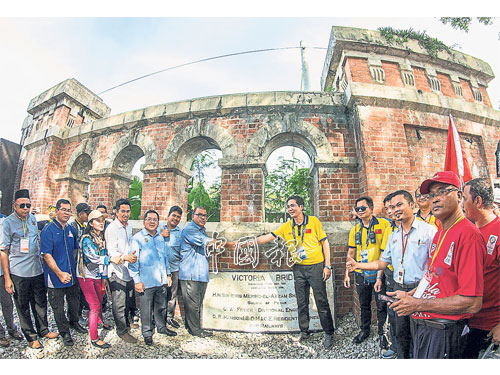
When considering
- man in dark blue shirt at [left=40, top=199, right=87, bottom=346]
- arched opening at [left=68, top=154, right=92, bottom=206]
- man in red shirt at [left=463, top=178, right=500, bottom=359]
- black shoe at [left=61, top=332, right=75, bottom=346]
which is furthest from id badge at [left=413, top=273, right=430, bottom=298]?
arched opening at [left=68, top=154, right=92, bottom=206]

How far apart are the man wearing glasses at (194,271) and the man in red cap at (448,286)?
102 inches

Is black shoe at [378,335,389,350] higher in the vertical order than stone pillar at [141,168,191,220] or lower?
lower

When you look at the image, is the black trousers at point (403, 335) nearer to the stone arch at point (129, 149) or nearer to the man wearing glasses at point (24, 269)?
the man wearing glasses at point (24, 269)

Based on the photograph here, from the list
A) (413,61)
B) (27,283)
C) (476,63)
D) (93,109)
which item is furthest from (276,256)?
(93,109)

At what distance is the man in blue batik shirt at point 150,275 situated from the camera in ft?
11.0

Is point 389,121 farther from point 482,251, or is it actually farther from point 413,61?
point 482,251

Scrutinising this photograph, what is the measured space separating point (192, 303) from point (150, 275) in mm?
792

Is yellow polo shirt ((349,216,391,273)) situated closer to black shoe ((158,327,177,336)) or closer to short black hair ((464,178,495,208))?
short black hair ((464,178,495,208))

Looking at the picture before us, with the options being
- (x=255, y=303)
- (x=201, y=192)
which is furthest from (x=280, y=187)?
(x=255, y=303)

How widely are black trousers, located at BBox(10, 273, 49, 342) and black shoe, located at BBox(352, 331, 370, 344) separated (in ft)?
14.3

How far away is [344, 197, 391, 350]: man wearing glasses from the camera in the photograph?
10.5 ft

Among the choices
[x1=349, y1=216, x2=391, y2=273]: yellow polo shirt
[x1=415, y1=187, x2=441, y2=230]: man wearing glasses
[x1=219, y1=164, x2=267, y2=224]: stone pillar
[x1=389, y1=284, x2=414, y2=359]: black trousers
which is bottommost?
[x1=389, y1=284, x2=414, y2=359]: black trousers

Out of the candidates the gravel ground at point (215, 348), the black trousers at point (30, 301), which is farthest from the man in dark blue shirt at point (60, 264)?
the gravel ground at point (215, 348)

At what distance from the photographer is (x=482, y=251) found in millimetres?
1708
